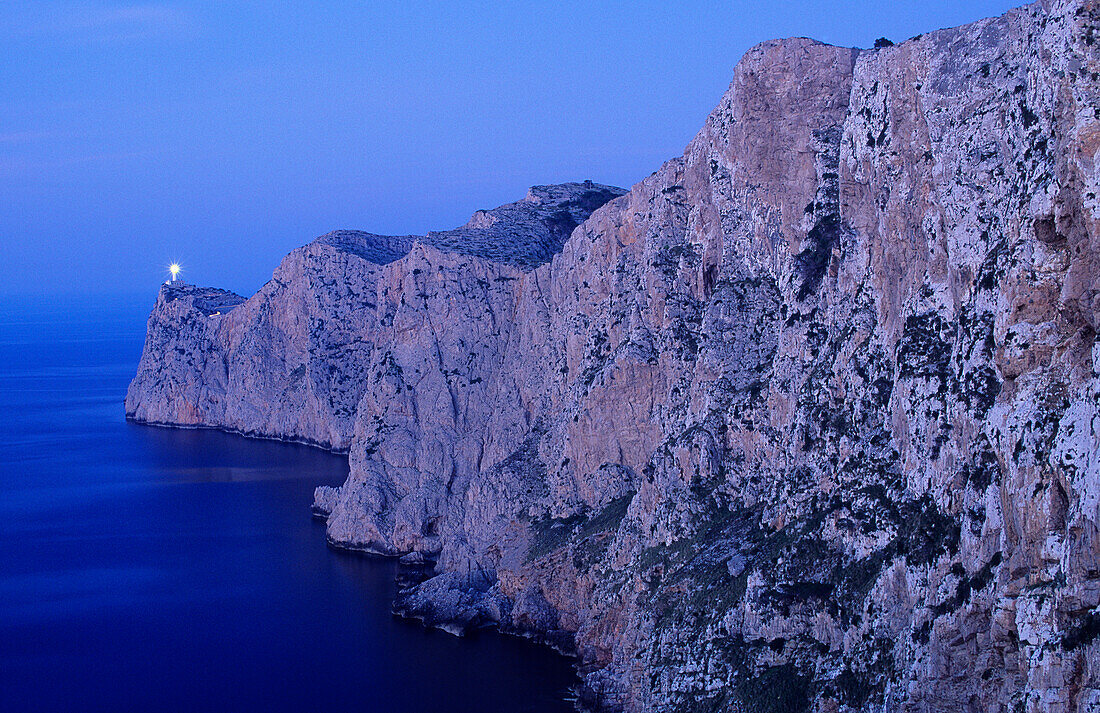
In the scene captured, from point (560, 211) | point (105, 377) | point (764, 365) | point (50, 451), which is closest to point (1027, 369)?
point (764, 365)

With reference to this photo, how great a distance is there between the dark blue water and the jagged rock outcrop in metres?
2.85

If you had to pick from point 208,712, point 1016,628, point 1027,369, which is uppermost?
point 1027,369

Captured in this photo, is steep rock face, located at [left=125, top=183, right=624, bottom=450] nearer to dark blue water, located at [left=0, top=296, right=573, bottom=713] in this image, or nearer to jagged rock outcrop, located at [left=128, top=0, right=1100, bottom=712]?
dark blue water, located at [left=0, top=296, right=573, bottom=713]

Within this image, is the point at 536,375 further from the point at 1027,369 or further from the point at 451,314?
the point at 1027,369

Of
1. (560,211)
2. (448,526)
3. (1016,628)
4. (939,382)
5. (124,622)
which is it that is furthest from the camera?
(560,211)

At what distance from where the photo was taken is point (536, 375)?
6512 centimetres

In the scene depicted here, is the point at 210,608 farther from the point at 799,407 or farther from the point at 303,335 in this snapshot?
the point at 303,335

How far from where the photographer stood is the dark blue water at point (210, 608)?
1863 inches

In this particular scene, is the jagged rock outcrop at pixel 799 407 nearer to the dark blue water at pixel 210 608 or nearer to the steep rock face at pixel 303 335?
the dark blue water at pixel 210 608

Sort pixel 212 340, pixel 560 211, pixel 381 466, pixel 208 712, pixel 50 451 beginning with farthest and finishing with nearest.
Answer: pixel 212 340 < pixel 50 451 < pixel 560 211 < pixel 381 466 < pixel 208 712

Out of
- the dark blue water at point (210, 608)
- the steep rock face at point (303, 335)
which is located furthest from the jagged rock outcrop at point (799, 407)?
the steep rock face at point (303, 335)

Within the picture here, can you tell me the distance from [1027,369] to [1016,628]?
584 cm

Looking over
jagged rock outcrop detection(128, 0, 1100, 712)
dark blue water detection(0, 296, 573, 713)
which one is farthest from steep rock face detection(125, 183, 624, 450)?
jagged rock outcrop detection(128, 0, 1100, 712)

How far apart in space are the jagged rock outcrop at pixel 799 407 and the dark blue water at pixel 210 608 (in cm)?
285
